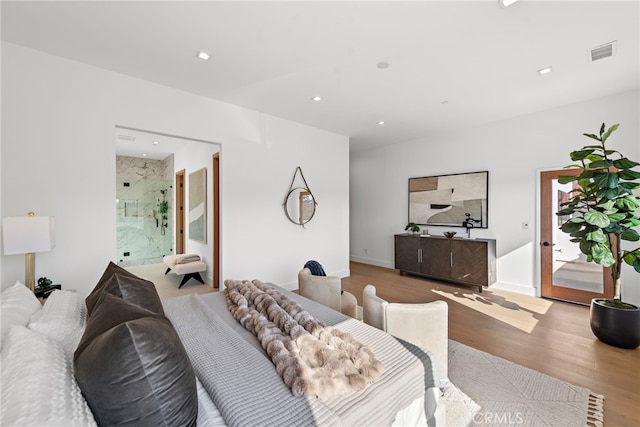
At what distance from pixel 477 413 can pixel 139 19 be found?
3755mm

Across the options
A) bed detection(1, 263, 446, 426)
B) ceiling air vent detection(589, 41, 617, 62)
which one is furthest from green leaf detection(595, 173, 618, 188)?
bed detection(1, 263, 446, 426)

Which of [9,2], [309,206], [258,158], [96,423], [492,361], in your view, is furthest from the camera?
[309,206]

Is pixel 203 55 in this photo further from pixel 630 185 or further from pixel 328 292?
pixel 630 185

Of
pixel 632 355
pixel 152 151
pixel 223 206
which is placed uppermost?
pixel 152 151

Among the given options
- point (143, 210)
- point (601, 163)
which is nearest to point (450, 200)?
point (601, 163)

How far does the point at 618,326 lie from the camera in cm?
257

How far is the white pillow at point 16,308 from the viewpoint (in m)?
1.28

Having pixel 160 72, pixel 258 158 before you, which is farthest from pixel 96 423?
pixel 258 158

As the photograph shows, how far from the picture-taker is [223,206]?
3.75 m

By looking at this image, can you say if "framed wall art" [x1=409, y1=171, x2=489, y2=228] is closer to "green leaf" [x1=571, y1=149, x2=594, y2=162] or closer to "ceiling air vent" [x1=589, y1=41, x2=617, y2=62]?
"green leaf" [x1=571, y1=149, x2=594, y2=162]

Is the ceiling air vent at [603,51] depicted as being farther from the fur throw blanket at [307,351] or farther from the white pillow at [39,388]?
the white pillow at [39,388]

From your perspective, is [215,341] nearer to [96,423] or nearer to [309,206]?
[96,423]

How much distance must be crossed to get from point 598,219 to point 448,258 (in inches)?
91.4

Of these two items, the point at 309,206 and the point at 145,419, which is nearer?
the point at 145,419
